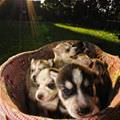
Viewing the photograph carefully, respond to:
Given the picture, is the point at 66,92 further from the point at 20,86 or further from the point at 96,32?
the point at 96,32

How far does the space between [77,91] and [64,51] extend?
27.0 inches

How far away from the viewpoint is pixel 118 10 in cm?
1035

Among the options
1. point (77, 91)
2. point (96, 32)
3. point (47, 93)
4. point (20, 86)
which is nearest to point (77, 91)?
point (77, 91)

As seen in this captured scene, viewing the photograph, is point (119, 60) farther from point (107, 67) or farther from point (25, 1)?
point (25, 1)

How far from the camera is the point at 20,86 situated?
10.1ft

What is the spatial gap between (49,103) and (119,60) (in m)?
0.77

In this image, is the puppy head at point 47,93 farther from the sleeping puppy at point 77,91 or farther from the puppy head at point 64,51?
the puppy head at point 64,51

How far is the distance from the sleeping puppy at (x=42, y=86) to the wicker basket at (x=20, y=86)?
90mm

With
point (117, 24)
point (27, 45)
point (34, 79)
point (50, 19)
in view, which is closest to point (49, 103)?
point (34, 79)

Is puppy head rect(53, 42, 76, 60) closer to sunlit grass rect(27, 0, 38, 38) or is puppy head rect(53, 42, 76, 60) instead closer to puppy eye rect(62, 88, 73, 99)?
puppy eye rect(62, 88, 73, 99)

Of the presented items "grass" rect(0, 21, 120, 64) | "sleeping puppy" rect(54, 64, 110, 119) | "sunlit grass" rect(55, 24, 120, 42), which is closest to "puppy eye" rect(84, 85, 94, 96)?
"sleeping puppy" rect(54, 64, 110, 119)

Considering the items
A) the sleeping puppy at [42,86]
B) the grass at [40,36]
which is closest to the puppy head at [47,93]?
the sleeping puppy at [42,86]

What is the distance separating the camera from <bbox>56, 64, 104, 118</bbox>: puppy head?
2.38m

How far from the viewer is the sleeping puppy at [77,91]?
2383 mm
